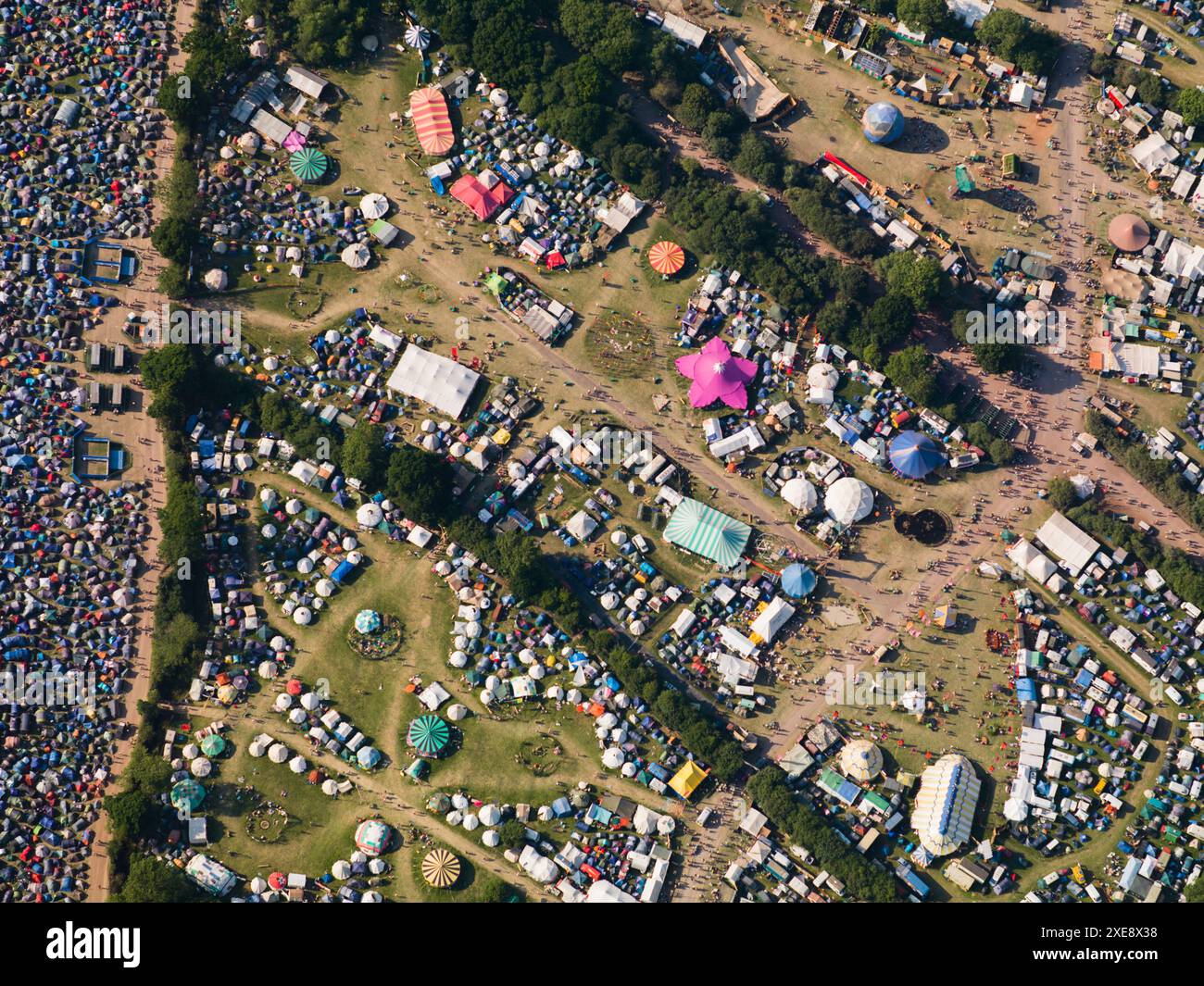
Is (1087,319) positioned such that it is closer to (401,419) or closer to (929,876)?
(929,876)

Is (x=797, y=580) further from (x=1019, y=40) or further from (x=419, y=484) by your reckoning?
(x=1019, y=40)

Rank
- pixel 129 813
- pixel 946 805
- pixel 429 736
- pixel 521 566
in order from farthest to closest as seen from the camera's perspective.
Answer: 1. pixel 429 736
2. pixel 521 566
3. pixel 946 805
4. pixel 129 813

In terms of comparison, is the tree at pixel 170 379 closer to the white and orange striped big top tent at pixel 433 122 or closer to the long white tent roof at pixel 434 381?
the long white tent roof at pixel 434 381

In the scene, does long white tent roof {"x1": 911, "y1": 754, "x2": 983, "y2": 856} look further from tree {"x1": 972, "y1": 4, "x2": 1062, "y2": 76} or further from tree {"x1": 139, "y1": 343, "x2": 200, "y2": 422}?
tree {"x1": 139, "y1": 343, "x2": 200, "y2": 422}

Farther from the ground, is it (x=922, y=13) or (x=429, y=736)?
(x=922, y=13)

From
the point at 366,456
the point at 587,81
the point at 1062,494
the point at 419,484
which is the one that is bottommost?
the point at 419,484

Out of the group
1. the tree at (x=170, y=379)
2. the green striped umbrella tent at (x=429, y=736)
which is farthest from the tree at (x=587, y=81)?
the green striped umbrella tent at (x=429, y=736)

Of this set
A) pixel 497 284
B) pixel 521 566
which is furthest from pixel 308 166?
pixel 521 566
